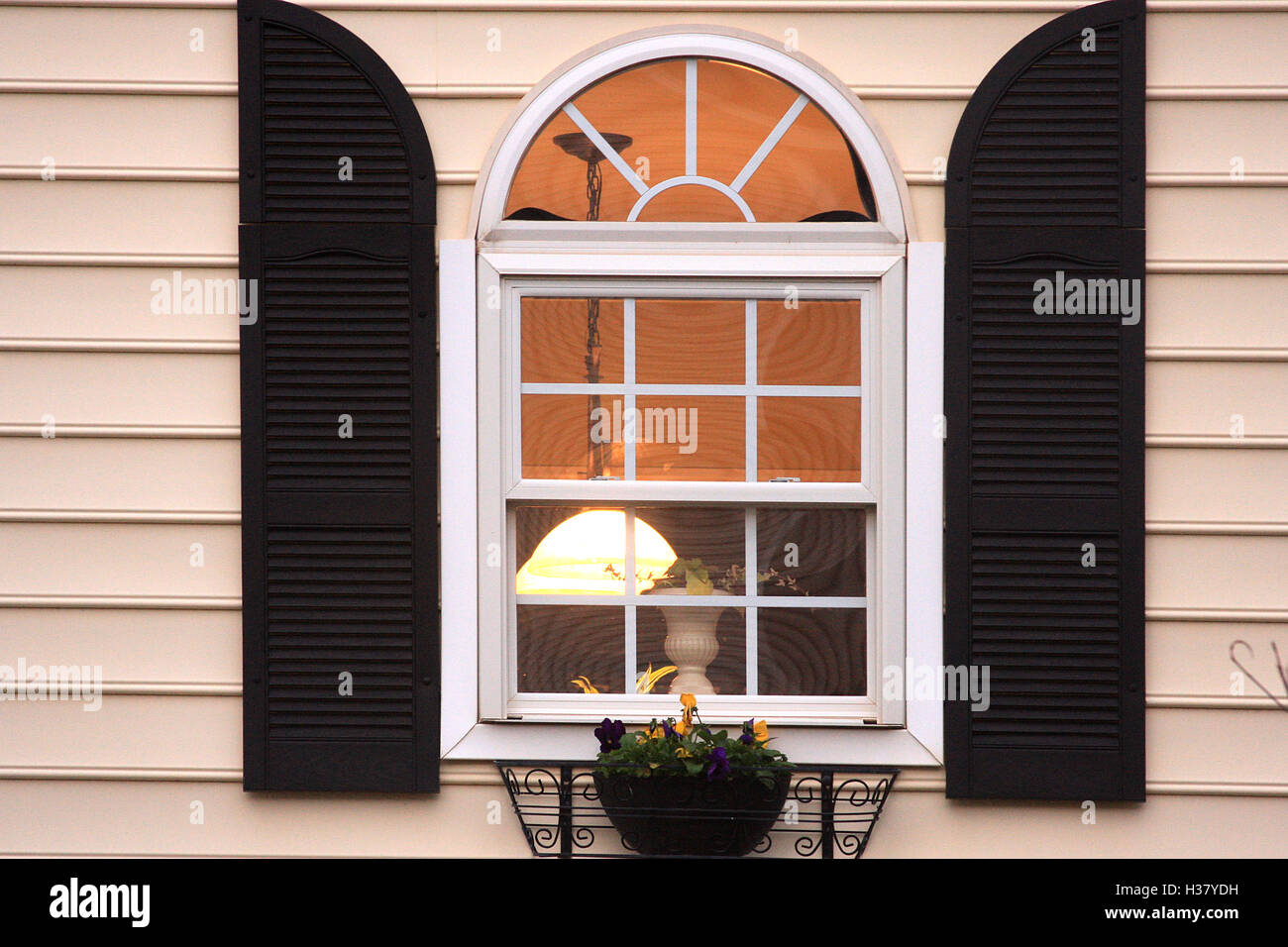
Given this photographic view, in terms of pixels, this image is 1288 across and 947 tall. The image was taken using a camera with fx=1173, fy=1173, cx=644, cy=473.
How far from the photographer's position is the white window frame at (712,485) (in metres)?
3.24

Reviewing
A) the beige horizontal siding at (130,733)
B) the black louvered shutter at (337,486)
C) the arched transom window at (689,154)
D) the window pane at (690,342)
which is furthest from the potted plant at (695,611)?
the beige horizontal siding at (130,733)

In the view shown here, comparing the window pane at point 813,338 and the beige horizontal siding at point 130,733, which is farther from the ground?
the window pane at point 813,338

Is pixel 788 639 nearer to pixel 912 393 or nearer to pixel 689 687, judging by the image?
pixel 689 687

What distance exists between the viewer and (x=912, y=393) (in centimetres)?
324

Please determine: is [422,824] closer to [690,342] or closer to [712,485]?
[712,485]

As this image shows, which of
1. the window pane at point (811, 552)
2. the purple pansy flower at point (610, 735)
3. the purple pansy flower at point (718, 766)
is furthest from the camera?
the window pane at point (811, 552)

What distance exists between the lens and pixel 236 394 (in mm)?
3295

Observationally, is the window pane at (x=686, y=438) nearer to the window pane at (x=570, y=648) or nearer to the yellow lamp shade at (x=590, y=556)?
the yellow lamp shade at (x=590, y=556)

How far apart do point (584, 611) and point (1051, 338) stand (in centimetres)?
151

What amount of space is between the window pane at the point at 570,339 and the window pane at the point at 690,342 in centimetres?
7

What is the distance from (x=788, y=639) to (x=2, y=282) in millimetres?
2445

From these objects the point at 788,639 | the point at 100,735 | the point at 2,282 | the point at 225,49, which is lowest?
the point at 100,735

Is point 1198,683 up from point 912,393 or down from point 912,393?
down
